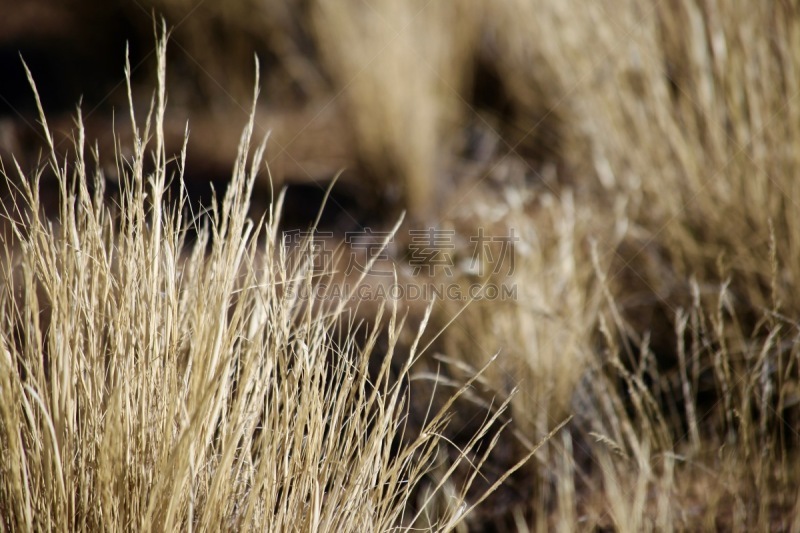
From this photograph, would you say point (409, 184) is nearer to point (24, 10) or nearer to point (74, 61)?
point (74, 61)

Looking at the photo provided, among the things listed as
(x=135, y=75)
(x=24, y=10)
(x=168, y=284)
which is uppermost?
(x=24, y=10)

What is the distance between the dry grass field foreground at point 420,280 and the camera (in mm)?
772

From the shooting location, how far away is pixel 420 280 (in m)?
1.87

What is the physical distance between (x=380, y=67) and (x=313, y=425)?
157 centimetres

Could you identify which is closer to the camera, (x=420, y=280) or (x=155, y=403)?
(x=155, y=403)

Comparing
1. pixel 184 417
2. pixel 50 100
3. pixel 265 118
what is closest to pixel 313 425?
pixel 184 417

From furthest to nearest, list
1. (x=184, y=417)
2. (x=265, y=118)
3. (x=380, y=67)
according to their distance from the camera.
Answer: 1. (x=265, y=118)
2. (x=380, y=67)
3. (x=184, y=417)

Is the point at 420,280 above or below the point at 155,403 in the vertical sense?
below

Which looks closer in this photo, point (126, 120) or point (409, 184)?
point (409, 184)

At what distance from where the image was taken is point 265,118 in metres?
2.81

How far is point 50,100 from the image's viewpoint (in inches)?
116

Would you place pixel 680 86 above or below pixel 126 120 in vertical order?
above

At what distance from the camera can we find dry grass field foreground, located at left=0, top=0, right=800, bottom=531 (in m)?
0.77

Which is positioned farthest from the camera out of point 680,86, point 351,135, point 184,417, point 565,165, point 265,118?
point 265,118
